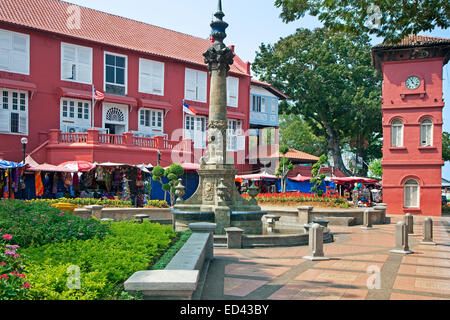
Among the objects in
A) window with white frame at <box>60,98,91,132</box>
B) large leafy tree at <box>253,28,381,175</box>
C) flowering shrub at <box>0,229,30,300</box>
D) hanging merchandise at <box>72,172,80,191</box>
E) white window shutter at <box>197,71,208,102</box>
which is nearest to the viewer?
flowering shrub at <box>0,229,30,300</box>

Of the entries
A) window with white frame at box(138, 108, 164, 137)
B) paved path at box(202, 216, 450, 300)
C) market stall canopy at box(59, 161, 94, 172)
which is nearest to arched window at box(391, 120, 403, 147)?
window with white frame at box(138, 108, 164, 137)

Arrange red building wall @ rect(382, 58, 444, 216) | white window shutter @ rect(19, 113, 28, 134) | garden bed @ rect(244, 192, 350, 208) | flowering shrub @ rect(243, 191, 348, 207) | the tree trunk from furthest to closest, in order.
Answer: the tree trunk, red building wall @ rect(382, 58, 444, 216), white window shutter @ rect(19, 113, 28, 134), flowering shrub @ rect(243, 191, 348, 207), garden bed @ rect(244, 192, 350, 208)

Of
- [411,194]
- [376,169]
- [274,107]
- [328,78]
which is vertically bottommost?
[411,194]

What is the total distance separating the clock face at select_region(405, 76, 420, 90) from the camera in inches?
1195

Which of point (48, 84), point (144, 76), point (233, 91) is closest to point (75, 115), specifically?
point (48, 84)

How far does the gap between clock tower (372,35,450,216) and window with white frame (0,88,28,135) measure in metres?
23.4

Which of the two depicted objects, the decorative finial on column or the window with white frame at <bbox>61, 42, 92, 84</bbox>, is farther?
the window with white frame at <bbox>61, 42, 92, 84</bbox>

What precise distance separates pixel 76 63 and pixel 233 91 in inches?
512

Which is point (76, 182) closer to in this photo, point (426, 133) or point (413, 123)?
point (413, 123)

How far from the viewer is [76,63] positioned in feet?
90.0

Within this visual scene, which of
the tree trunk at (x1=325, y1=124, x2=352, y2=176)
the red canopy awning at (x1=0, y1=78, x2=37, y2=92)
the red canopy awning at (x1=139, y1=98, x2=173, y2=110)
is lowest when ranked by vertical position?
the tree trunk at (x1=325, y1=124, x2=352, y2=176)

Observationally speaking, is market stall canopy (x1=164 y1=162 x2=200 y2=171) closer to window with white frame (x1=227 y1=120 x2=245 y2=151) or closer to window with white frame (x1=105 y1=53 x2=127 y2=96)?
window with white frame (x1=105 y1=53 x2=127 y2=96)

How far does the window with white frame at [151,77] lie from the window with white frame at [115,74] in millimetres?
1225
